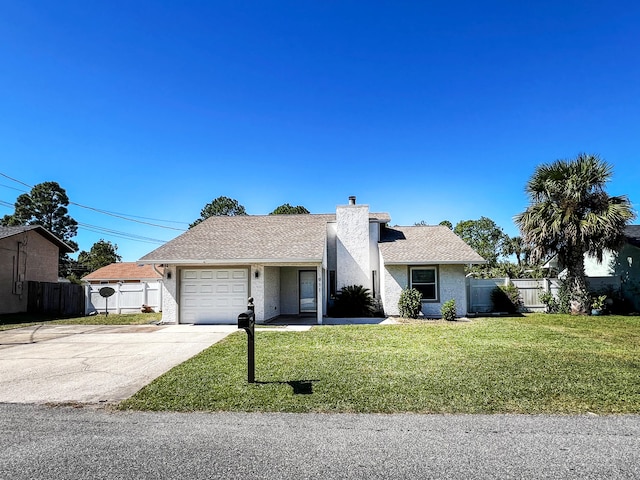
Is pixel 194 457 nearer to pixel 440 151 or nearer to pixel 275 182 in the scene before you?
pixel 440 151

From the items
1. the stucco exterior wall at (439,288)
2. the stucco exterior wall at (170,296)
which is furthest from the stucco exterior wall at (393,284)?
the stucco exterior wall at (170,296)

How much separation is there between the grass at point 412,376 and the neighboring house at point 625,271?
9.68 metres

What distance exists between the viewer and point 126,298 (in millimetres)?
18797

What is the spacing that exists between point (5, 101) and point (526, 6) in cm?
1883

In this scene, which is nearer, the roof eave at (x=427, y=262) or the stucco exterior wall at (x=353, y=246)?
the roof eave at (x=427, y=262)

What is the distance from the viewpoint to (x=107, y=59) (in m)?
11.6

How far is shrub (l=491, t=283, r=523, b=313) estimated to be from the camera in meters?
16.9

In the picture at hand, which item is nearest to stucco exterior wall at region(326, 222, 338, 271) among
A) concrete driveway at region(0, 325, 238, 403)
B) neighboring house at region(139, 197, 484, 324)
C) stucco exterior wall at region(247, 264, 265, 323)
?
neighboring house at region(139, 197, 484, 324)

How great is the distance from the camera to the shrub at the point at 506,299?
1686 centimetres

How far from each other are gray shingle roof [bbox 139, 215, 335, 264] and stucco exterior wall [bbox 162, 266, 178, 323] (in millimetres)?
682

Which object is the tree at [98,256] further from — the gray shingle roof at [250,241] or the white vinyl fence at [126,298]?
the gray shingle roof at [250,241]

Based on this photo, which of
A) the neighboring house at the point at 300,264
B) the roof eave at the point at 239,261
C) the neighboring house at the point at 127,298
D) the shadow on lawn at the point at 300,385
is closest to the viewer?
the shadow on lawn at the point at 300,385

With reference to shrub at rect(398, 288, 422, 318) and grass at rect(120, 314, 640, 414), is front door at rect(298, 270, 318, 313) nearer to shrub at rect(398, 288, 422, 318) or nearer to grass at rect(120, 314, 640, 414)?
shrub at rect(398, 288, 422, 318)

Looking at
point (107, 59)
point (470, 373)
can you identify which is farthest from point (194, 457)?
point (107, 59)
